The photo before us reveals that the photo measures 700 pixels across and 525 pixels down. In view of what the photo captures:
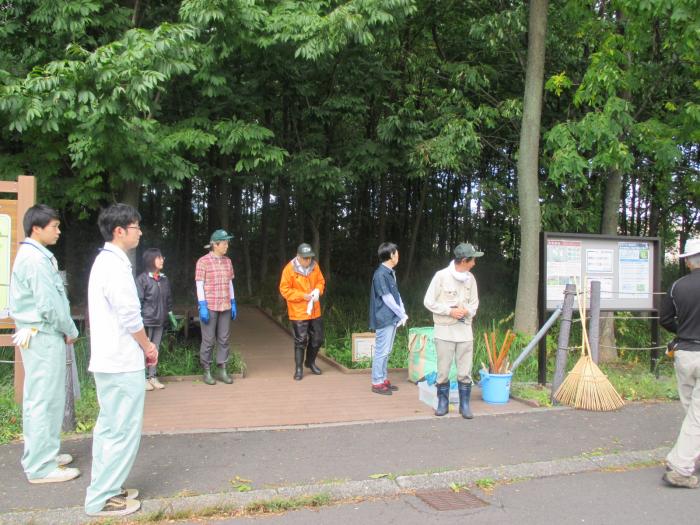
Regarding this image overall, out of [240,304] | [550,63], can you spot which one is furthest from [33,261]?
[240,304]

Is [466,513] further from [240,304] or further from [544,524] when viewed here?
[240,304]

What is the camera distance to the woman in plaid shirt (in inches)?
298

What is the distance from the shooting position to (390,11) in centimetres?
823

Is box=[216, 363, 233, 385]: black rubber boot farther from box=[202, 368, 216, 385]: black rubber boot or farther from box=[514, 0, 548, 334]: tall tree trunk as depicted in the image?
box=[514, 0, 548, 334]: tall tree trunk

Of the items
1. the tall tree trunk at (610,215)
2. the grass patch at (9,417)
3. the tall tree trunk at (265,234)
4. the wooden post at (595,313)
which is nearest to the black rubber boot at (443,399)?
the wooden post at (595,313)

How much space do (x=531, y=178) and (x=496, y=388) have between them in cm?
377

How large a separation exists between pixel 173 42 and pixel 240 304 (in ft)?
37.6

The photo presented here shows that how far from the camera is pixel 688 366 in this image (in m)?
4.71

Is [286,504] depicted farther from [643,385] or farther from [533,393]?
[643,385]

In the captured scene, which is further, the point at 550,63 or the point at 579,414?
the point at 550,63

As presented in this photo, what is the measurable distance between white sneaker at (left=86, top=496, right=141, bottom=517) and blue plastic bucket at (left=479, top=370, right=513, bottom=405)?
4.19 meters

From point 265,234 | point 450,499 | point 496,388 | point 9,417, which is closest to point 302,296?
point 496,388

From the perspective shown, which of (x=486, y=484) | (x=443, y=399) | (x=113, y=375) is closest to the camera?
(x=113, y=375)

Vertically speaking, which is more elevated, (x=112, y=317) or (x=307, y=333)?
(x=112, y=317)
